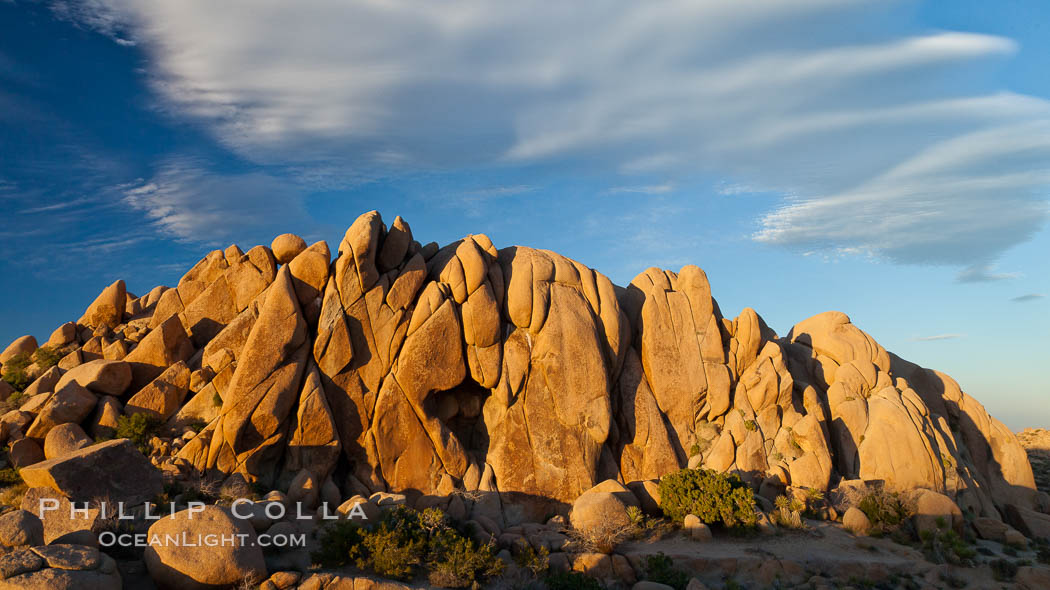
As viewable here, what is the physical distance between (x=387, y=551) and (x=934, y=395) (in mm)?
32621

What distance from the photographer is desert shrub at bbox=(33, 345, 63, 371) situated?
2956cm

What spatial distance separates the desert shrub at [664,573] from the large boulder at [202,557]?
1188cm

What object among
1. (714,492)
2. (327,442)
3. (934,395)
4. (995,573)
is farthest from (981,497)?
(327,442)

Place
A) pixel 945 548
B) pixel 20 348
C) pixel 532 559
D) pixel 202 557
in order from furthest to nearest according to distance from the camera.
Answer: pixel 20 348
pixel 945 548
pixel 532 559
pixel 202 557

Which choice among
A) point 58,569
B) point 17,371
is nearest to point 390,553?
point 58,569

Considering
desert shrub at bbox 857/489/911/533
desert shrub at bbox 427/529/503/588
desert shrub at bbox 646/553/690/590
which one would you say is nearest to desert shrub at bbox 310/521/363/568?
desert shrub at bbox 427/529/503/588

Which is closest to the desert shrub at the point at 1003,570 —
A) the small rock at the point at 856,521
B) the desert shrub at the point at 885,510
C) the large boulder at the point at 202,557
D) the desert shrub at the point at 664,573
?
the desert shrub at the point at 885,510

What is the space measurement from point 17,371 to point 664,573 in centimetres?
3015

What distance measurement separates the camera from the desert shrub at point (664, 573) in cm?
1989

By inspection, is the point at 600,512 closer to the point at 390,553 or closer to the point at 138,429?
the point at 390,553

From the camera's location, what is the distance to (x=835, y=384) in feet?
107

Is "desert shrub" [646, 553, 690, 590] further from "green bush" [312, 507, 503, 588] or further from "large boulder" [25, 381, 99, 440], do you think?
"large boulder" [25, 381, 99, 440]

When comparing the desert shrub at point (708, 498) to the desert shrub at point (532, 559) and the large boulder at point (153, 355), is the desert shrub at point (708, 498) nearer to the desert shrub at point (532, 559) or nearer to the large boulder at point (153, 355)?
the desert shrub at point (532, 559)

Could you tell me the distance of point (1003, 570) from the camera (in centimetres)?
2234
